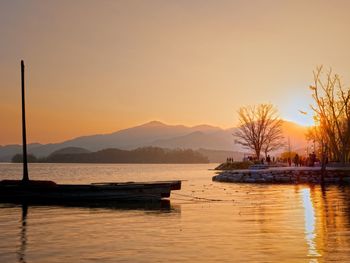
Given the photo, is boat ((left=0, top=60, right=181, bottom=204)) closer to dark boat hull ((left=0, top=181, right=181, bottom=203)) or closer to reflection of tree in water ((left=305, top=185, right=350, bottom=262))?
dark boat hull ((left=0, top=181, right=181, bottom=203))

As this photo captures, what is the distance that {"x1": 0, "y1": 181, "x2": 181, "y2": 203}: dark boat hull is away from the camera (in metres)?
37.5

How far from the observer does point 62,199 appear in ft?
125

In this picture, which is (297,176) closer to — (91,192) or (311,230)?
(91,192)

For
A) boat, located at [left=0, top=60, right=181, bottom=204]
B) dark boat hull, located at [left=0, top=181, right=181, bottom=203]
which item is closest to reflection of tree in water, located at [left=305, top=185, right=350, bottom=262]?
dark boat hull, located at [left=0, top=181, right=181, bottom=203]

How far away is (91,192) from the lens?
37.7 metres

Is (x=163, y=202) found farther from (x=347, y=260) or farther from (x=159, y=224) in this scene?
(x=347, y=260)

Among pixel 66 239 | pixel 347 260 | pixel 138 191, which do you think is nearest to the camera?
pixel 347 260

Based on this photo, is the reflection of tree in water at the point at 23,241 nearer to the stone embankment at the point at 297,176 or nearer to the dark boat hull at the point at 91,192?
the dark boat hull at the point at 91,192

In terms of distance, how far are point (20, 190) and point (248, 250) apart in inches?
1046

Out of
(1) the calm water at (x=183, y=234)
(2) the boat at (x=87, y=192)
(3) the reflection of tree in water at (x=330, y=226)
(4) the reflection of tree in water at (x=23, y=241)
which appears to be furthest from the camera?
(2) the boat at (x=87, y=192)

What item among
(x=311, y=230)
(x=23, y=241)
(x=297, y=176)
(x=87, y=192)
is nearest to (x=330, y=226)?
(x=311, y=230)

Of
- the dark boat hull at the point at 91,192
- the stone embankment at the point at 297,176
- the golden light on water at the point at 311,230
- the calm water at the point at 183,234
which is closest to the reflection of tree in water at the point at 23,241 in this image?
the calm water at the point at 183,234

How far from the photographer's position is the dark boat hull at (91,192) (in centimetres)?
3747

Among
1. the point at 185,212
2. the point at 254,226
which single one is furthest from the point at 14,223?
the point at 254,226
